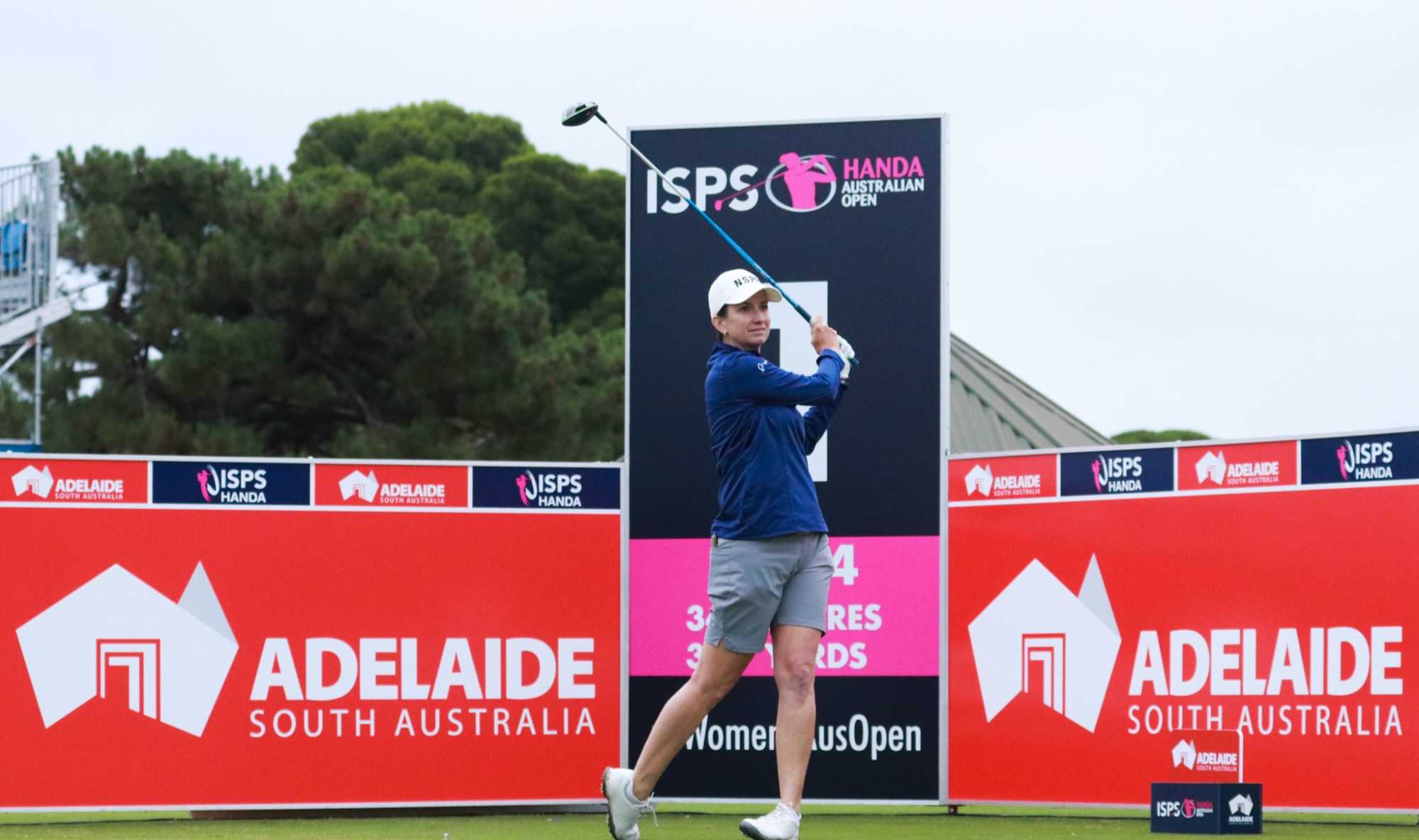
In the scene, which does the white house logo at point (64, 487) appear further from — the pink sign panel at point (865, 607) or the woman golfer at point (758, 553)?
the woman golfer at point (758, 553)

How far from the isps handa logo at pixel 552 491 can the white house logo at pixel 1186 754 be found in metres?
2.38

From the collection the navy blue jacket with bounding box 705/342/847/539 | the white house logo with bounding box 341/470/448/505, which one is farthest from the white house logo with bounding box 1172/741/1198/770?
the white house logo with bounding box 341/470/448/505

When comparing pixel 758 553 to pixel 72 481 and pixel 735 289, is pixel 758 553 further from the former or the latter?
pixel 72 481

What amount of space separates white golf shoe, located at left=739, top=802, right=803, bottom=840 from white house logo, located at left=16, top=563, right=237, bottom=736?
2718 mm

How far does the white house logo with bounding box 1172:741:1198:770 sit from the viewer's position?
686 cm

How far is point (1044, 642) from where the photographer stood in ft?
24.8

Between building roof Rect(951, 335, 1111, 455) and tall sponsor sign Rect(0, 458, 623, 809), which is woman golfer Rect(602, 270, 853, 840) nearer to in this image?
tall sponsor sign Rect(0, 458, 623, 809)

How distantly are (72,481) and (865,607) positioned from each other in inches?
116

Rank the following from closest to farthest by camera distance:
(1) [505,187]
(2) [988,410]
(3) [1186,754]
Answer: (3) [1186,754] < (2) [988,410] < (1) [505,187]

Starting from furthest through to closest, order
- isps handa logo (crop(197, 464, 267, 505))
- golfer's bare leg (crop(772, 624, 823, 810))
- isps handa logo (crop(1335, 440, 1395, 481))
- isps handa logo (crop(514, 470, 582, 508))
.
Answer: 1. isps handa logo (crop(514, 470, 582, 508))
2. isps handa logo (crop(197, 464, 267, 505))
3. isps handa logo (crop(1335, 440, 1395, 481))
4. golfer's bare leg (crop(772, 624, 823, 810))

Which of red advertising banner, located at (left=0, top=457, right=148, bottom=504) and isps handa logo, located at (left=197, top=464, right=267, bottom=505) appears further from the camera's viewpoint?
isps handa logo, located at (left=197, top=464, right=267, bottom=505)

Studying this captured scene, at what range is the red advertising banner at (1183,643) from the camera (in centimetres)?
693

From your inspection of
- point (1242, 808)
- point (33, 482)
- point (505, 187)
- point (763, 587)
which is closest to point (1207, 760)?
point (1242, 808)

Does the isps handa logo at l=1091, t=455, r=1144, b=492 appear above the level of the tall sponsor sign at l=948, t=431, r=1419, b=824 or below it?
above
